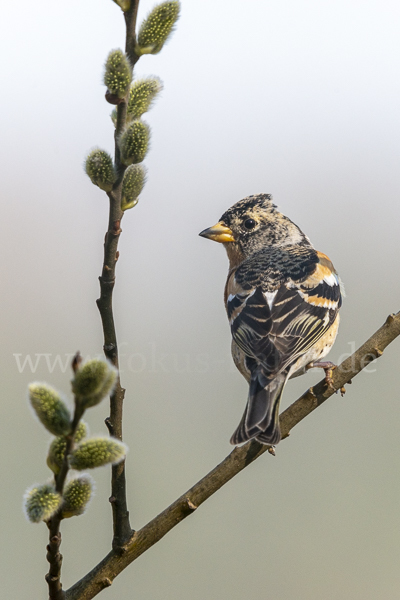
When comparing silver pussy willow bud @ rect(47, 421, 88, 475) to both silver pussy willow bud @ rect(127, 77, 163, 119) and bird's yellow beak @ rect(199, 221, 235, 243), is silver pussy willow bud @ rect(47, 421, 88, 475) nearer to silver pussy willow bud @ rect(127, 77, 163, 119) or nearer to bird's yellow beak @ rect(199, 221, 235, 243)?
silver pussy willow bud @ rect(127, 77, 163, 119)

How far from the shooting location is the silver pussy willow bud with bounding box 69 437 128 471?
4.70 ft

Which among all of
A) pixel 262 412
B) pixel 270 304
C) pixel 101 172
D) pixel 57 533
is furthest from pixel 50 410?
pixel 270 304

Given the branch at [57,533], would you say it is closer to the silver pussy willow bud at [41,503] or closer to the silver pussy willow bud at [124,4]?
the silver pussy willow bud at [41,503]

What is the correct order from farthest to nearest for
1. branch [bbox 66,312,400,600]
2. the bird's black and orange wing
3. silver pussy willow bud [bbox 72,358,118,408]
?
the bird's black and orange wing
branch [bbox 66,312,400,600]
silver pussy willow bud [bbox 72,358,118,408]

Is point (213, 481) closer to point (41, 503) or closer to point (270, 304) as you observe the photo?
point (41, 503)

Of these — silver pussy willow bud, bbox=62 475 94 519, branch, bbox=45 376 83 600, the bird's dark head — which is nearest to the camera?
branch, bbox=45 376 83 600

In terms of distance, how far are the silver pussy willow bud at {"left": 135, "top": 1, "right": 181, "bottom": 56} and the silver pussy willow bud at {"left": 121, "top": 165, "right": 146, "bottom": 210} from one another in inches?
13.3

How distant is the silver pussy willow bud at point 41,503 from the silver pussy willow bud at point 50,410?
7.6 inches

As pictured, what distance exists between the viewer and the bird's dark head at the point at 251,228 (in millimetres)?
5078

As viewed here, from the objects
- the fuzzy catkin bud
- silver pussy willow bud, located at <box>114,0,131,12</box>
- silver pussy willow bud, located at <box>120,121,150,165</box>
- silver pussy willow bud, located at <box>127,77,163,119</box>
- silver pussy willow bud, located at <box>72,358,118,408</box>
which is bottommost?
silver pussy willow bud, located at <box>72,358,118,408</box>

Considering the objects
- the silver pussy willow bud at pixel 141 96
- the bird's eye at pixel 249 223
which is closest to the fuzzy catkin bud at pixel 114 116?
the silver pussy willow bud at pixel 141 96

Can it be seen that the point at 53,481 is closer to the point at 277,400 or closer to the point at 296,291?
the point at 277,400

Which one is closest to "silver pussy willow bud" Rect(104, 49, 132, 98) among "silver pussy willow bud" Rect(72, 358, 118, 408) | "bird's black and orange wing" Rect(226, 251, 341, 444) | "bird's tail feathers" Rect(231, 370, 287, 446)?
"silver pussy willow bud" Rect(72, 358, 118, 408)

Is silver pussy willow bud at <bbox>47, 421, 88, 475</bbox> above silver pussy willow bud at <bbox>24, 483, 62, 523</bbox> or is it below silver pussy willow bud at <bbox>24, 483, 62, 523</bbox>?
above
